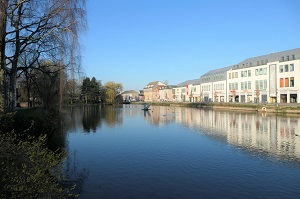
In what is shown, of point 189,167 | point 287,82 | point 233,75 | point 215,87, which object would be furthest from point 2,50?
point 215,87

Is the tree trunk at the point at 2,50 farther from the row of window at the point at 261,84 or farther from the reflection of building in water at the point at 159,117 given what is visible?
the row of window at the point at 261,84

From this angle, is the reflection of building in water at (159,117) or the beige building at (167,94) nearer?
the reflection of building in water at (159,117)

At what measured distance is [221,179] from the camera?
35.3 feet

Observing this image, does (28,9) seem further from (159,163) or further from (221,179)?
(221,179)

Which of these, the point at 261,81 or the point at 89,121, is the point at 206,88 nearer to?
the point at 261,81

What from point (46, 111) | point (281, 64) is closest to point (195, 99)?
point (281, 64)

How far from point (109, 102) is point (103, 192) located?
10829cm

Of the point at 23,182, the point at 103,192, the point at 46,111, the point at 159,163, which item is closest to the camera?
the point at 23,182

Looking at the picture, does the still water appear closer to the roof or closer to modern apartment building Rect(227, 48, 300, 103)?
modern apartment building Rect(227, 48, 300, 103)

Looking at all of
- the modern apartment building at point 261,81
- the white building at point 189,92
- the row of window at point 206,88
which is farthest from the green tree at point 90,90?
the modern apartment building at point 261,81

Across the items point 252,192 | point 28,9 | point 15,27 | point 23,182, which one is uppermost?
point 28,9

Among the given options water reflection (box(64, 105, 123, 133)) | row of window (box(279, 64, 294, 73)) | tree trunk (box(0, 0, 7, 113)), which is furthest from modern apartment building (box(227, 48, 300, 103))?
tree trunk (box(0, 0, 7, 113))

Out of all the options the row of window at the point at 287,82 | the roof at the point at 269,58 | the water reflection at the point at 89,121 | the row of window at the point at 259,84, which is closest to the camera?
the water reflection at the point at 89,121

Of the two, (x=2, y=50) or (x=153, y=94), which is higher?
(x=153, y=94)
